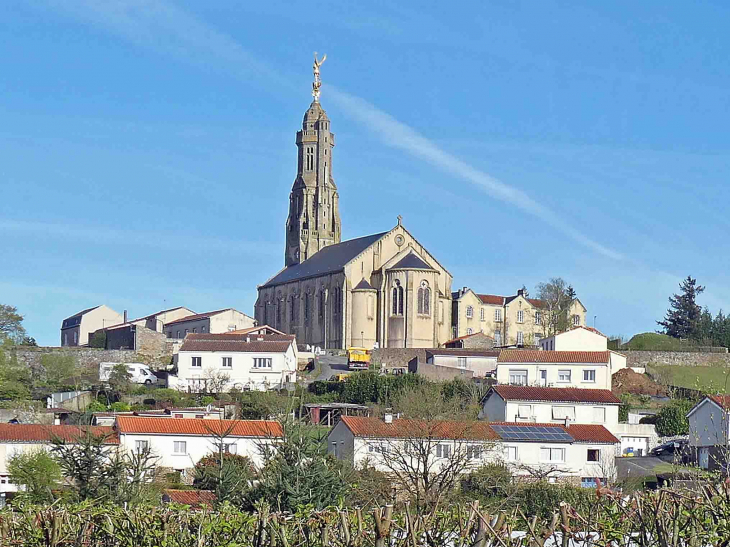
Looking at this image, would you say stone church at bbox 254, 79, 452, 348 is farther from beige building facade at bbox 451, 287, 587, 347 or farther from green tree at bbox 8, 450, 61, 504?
green tree at bbox 8, 450, 61, 504

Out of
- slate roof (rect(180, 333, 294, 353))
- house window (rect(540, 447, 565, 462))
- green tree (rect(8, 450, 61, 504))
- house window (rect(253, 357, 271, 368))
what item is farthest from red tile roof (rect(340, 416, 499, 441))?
slate roof (rect(180, 333, 294, 353))

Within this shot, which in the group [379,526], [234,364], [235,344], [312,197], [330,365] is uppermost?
[312,197]

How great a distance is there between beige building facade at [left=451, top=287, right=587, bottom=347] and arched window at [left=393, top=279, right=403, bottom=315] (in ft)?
22.1

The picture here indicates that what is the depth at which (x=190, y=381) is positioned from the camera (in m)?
70.6

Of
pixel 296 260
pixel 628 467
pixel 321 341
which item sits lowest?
pixel 628 467

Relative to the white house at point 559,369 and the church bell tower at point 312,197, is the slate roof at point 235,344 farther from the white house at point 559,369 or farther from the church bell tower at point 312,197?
the church bell tower at point 312,197

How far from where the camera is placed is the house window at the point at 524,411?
2287 inches

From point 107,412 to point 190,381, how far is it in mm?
12617

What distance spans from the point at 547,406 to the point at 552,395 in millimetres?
810

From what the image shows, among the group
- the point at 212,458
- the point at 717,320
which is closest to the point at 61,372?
the point at 212,458

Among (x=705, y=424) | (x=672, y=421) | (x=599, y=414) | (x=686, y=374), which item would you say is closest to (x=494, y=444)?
(x=705, y=424)

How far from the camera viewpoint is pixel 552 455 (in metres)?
50.0

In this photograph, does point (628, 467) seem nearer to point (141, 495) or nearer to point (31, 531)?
point (141, 495)

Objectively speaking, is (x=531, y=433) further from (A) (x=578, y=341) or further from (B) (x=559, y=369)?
(A) (x=578, y=341)
